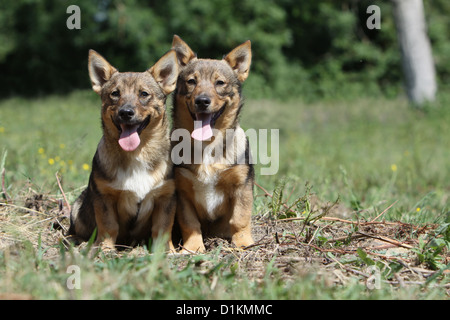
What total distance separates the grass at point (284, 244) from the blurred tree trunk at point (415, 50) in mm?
5024

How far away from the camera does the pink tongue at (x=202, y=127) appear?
4262 mm

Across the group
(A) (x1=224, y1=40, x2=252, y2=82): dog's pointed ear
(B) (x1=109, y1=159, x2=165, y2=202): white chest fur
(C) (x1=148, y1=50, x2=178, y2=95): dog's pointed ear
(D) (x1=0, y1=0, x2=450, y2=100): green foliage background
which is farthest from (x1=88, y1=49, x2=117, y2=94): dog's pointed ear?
(D) (x1=0, y1=0, x2=450, y2=100): green foliage background

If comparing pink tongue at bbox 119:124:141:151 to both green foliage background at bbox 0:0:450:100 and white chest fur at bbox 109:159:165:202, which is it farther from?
green foliage background at bbox 0:0:450:100

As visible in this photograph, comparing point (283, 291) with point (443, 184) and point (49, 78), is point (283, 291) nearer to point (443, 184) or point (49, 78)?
point (443, 184)

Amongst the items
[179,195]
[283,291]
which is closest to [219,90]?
[179,195]

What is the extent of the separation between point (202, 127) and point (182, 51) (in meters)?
0.96

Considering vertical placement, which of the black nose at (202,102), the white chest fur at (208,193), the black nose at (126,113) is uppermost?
the black nose at (202,102)

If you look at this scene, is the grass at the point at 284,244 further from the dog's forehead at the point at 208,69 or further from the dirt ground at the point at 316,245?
the dog's forehead at the point at 208,69

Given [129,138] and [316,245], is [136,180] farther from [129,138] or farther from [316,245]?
[316,245]

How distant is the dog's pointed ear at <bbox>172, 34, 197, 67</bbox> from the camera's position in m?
4.80

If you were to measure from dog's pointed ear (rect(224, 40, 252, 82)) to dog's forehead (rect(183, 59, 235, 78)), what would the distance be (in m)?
0.10

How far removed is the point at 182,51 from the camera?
15.8 ft

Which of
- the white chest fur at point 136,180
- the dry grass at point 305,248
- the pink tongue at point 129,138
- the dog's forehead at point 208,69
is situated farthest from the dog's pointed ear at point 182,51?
the dry grass at point 305,248

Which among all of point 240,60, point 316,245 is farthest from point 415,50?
point 316,245
